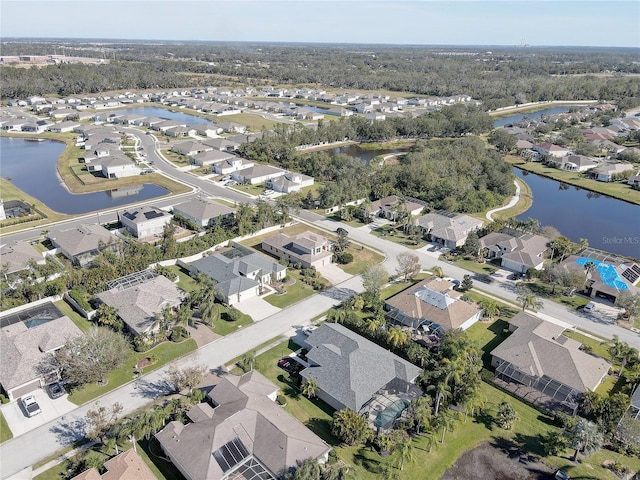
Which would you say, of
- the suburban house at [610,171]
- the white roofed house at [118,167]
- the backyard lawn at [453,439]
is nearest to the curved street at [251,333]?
the backyard lawn at [453,439]

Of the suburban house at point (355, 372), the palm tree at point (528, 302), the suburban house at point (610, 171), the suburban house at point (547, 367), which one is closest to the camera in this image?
the suburban house at point (355, 372)

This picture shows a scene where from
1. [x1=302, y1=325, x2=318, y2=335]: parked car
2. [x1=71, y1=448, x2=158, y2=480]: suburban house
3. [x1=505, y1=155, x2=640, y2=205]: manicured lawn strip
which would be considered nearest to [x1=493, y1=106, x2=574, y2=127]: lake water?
[x1=505, y1=155, x2=640, y2=205]: manicured lawn strip

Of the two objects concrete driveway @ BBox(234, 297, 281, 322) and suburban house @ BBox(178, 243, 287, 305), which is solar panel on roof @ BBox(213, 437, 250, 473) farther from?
suburban house @ BBox(178, 243, 287, 305)

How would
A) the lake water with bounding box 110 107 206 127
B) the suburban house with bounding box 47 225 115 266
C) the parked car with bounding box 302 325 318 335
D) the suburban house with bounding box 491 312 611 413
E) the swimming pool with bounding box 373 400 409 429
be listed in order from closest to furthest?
the swimming pool with bounding box 373 400 409 429 → the suburban house with bounding box 491 312 611 413 → the parked car with bounding box 302 325 318 335 → the suburban house with bounding box 47 225 115 266 → the lake water with bounding box 110 107 206 127

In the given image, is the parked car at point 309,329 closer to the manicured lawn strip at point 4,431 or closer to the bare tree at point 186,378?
the bare tree at point 186,378

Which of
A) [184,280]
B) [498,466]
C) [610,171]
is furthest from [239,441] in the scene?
[610,171]

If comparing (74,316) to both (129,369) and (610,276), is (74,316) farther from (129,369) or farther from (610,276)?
(610,276)
